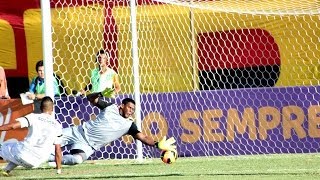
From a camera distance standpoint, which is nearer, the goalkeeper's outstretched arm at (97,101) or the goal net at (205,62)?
the goalkeeper's outstretched arm at (97,101)

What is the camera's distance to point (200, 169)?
35.0 ft

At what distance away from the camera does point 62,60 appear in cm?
1486

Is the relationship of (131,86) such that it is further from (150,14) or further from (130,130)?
(130,130)

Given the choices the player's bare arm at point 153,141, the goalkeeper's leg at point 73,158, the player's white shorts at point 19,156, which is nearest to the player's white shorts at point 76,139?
the goalkeeper's leg at point 73,158

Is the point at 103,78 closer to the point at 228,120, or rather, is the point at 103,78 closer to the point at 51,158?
the point at 51,158

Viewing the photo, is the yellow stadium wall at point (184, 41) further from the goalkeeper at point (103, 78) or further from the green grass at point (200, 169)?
the green grass at point (200, 169)

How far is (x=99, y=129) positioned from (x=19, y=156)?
1855 mm

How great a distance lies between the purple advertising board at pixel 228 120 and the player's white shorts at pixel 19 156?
2619 millimetres

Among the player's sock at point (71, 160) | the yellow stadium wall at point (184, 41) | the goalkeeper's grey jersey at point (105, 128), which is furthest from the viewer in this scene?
the yellow stadium wall at point (184, 41)

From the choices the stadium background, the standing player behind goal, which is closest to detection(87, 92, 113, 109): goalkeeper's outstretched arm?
the standing player behind goal

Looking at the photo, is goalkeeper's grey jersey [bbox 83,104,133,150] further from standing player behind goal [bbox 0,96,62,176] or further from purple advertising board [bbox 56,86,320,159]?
standing player behind goal [bbox 0,96,62,176]

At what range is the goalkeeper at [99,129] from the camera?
11.6m

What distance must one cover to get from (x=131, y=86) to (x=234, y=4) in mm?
2173

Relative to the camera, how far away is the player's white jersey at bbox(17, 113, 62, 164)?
1047 centimetres
